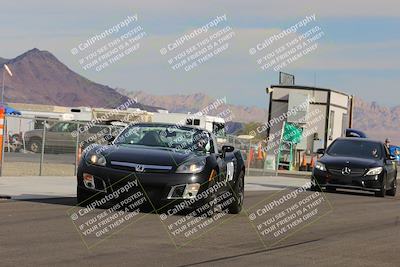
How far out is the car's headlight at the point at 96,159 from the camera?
12.4 m

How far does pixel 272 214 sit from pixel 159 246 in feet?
16.2

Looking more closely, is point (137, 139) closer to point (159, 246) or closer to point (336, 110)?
point (159, 246)

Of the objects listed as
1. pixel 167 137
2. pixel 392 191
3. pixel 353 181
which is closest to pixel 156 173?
pixel 167 137

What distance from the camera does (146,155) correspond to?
41.1ft

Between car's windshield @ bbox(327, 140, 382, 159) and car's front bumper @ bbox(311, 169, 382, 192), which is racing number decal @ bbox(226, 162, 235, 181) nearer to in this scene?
car's front bumper @ bbox(311, 169, 382, 192)

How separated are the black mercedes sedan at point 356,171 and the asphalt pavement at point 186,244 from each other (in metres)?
7.64

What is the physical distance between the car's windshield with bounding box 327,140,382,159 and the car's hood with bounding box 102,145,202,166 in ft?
34.6

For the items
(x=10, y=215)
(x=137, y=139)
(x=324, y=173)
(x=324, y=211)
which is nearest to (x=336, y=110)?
(x=324, y=173)

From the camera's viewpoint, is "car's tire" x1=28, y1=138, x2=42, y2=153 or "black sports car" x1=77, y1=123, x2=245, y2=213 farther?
"car's tire" x1=28, y1=138, x2=42, y2=153

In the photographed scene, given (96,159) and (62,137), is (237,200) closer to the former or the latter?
(96,159)

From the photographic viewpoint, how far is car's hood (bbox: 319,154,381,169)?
21.6 metres

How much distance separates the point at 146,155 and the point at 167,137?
1.22 meters

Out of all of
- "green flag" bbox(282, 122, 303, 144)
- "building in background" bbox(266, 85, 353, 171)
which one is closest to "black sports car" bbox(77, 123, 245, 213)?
"building in background" bbox(266, 85, 353, 171)

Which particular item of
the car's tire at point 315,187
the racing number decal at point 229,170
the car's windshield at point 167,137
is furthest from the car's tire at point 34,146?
the racing number decal at point 229,170
